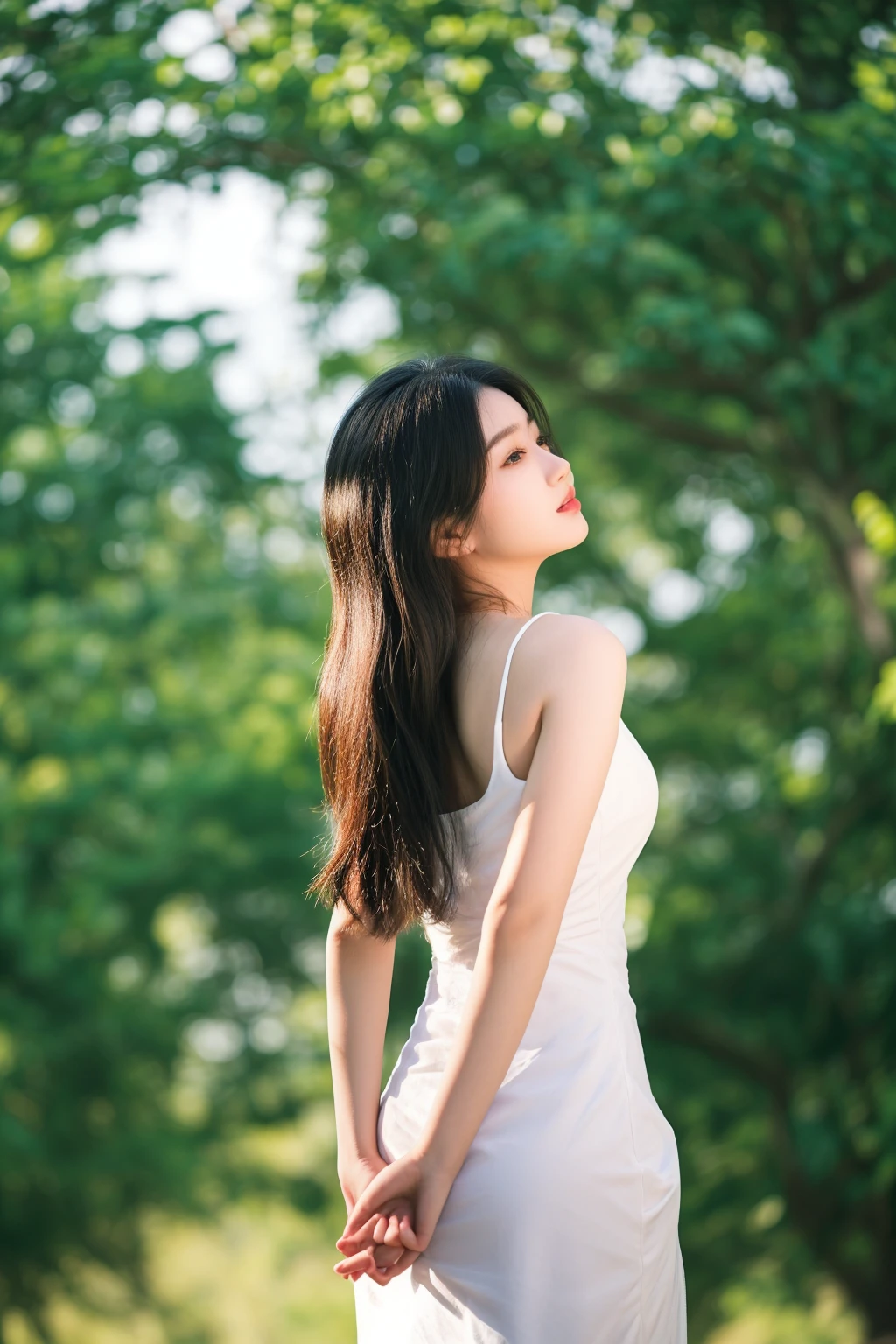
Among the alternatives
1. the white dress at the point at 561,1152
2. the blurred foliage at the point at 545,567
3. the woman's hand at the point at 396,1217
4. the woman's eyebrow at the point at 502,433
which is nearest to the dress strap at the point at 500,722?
the white dress at the point at 561,1152

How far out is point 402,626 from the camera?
1956 millimetres

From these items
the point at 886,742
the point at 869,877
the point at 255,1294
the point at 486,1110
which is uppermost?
the point at 486,1110

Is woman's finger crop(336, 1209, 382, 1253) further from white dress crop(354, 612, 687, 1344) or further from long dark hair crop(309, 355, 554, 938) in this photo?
long dark hair crop(309, 355, 554, 938)

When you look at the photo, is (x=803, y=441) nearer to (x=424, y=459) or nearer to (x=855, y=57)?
(x=855, y=57)

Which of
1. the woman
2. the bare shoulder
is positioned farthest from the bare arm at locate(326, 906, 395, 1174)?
the bare shoulder

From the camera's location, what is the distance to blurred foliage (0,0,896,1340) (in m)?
4.48

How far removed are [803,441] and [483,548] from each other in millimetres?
4591

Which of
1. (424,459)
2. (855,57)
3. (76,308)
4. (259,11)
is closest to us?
(424,459)

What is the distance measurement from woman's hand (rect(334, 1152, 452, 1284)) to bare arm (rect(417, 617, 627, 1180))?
0.03 metres

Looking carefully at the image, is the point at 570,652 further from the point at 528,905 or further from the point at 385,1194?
the point at 385,1194

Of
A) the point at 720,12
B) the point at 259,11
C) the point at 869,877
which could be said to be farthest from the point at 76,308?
the point at 869,877

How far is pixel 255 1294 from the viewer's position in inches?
834

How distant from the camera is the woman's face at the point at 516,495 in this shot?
198 cm

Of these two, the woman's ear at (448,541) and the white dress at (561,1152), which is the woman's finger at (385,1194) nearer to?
the white dress at (561,1152)
